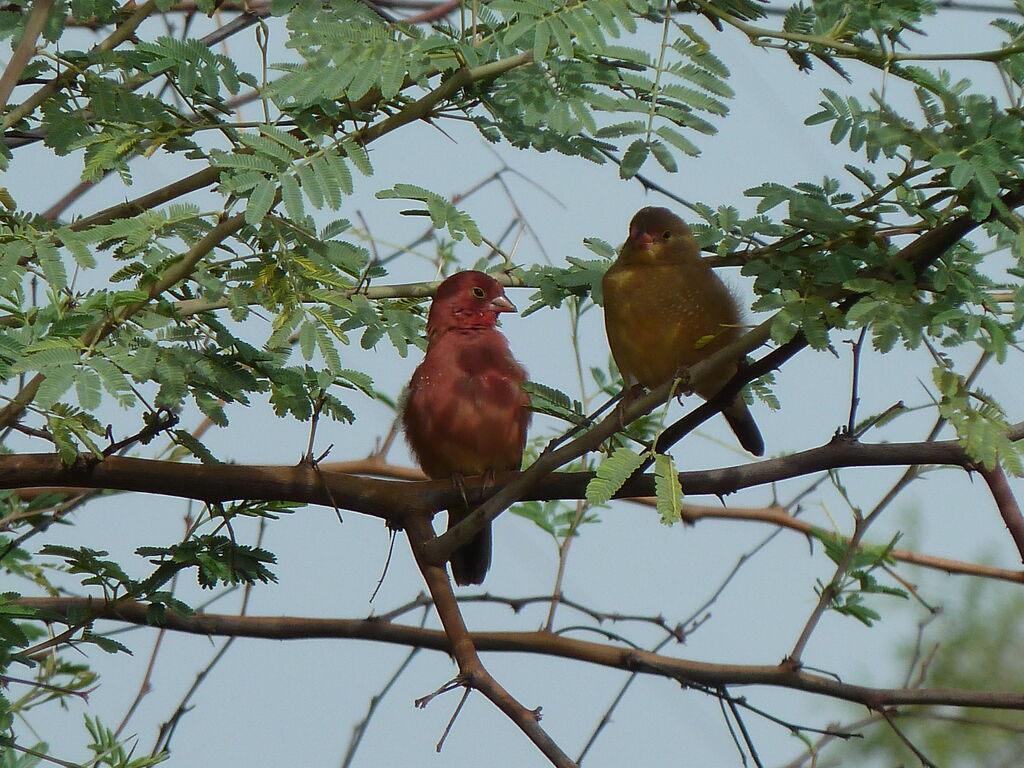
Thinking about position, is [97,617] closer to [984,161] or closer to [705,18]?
[705,18]

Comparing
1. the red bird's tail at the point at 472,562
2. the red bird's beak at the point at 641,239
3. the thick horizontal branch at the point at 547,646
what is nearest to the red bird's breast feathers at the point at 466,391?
the red bird's tail at the point at 472,562

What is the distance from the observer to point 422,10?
15.0ft

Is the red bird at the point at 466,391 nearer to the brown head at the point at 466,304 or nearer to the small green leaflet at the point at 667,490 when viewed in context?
the brown head at the point at 466,304

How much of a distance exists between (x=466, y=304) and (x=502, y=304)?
18 centimetres

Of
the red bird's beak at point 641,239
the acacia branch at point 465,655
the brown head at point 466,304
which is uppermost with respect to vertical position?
the brown head at point 466,304

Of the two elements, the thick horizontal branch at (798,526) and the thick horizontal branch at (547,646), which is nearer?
the thick horizontal branch at (547,646)

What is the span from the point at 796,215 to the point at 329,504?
1425 mm

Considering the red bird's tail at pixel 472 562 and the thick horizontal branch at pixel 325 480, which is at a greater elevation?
the red bird's tail at pixel 472 562

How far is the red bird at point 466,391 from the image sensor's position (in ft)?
16.3

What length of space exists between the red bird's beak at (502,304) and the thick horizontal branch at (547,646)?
1.49 meters

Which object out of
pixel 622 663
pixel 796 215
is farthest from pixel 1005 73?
pixel 622 663

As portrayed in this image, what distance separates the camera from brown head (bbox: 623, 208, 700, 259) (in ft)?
14.6

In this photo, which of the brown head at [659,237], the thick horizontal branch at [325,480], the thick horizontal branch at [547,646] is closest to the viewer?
the thick horizontal branch at [325,480]

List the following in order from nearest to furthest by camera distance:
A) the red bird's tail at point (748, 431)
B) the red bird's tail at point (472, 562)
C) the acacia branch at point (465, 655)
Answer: the acacia branch at point (465, 655), the red bird's tail at point (748, 431), the red bird's tail at point (472, 562)
